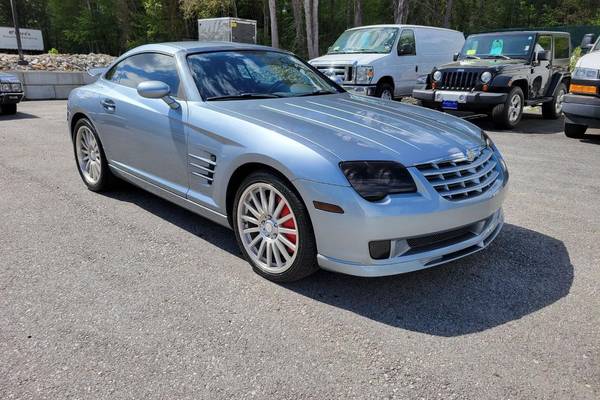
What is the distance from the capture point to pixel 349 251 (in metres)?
2.86

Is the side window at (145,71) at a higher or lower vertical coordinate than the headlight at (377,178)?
higher

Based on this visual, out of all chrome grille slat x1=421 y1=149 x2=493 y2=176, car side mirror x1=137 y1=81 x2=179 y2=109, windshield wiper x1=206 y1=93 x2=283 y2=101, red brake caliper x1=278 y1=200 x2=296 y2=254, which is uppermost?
car side mirror x1=137 y1=81 x2=179 y2=109

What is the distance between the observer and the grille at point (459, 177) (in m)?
2.96

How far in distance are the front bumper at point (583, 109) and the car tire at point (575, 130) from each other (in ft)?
1.20

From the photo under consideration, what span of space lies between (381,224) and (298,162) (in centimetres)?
61

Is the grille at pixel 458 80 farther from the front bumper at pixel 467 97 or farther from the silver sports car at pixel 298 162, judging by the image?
the silver sports car at pixel 298 162

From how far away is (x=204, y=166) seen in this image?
11.7 ft

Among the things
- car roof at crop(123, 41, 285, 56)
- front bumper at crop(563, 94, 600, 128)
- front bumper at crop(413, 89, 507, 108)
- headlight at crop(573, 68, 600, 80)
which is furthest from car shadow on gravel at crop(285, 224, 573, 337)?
front bumper at crop(413, 89, 507, 108)

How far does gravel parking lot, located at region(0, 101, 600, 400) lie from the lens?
232 centimetres

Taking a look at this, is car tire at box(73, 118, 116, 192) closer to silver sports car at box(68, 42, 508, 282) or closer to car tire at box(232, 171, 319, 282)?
silver sports car at box(68, 42, 508, 282)

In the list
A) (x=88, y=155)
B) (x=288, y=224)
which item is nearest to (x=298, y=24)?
(x=88, y=155)

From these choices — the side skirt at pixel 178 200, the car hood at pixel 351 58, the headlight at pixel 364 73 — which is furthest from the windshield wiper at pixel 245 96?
the car hood at pixel 351 58

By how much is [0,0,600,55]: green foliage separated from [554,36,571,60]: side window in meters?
18.8

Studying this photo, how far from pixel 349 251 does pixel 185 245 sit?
155 cm
